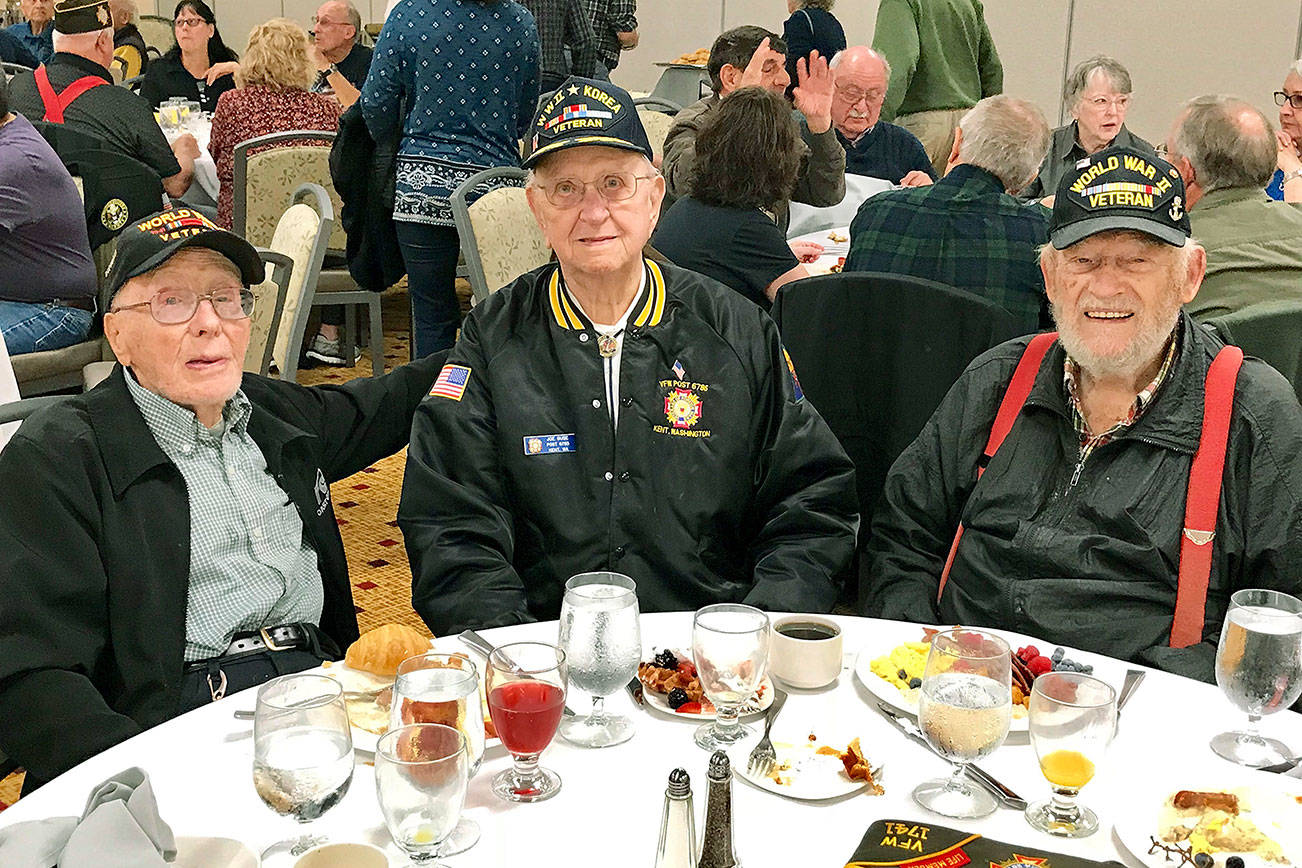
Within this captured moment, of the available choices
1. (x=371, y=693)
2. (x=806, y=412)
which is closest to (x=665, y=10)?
(x=806, y=412)

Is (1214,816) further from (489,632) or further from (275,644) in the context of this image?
(275,644)

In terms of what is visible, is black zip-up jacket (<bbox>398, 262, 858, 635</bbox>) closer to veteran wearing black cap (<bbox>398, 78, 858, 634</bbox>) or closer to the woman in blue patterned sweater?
veteran wearing black cap (<bbox>398, 78, 858, 634</bbox>)

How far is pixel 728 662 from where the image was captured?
4.50 feet

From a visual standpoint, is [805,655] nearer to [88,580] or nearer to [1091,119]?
[88,580]

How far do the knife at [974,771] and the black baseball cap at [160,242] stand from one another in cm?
120

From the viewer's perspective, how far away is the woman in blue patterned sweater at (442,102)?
4.41 metres

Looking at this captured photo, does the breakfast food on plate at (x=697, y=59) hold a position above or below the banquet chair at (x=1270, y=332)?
above

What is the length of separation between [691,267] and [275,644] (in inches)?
79.6

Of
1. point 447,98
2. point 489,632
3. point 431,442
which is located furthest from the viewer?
point 447,98

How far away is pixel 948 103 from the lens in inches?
273

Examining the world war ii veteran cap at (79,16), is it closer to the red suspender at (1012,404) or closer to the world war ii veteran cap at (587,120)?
the world war ii veteran cap at (587,120)

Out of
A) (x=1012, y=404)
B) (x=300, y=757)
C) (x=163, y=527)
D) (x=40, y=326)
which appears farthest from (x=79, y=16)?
(x=300, y=757)

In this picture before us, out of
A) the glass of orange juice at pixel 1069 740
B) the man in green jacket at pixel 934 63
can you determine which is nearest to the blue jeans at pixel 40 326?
the glass of orange juice at pixel 1069 740

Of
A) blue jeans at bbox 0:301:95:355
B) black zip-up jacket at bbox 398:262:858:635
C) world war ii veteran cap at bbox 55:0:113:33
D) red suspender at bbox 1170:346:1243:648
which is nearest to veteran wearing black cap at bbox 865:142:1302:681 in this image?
red suspender at bbox 1170:346:1243:648
